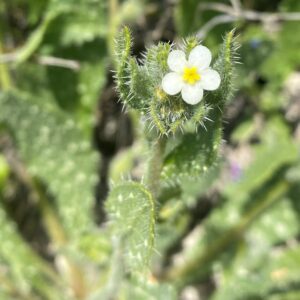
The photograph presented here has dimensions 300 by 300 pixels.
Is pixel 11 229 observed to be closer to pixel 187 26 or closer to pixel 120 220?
pixel 120 220

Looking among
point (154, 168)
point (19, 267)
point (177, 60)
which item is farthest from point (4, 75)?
point (177, 60)

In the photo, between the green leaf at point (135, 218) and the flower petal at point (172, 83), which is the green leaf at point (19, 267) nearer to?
the green leaf at point (135, 218)

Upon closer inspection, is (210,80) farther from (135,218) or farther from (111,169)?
(111,169)

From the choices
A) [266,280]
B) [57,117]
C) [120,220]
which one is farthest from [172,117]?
[266,280]

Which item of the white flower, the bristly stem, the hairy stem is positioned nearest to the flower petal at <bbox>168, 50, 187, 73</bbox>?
the white flower

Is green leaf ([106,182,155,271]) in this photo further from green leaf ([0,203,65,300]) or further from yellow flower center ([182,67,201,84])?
green leaf ([0,203,65,300])
